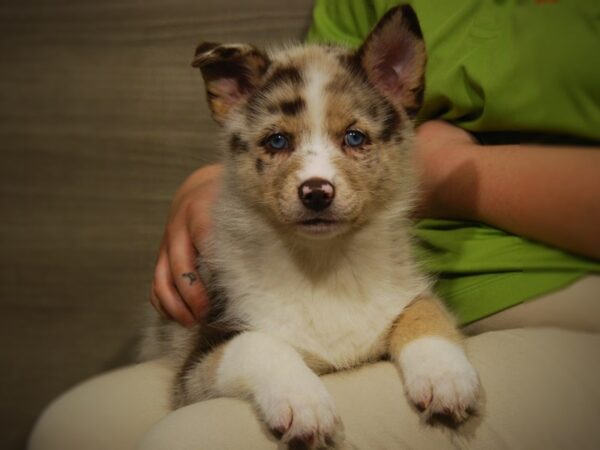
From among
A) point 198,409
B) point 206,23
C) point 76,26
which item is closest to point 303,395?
point 198,409

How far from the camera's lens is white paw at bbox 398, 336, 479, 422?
0.98m

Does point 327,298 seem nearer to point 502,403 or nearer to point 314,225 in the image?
point 314,225

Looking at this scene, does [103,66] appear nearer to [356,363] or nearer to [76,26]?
[76,26]

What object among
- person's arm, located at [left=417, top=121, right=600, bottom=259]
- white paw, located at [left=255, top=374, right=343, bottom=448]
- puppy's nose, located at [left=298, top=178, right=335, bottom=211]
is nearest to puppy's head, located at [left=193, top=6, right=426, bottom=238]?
puppy's nose, located at [left=298, top=178, right=335, bottom=211]

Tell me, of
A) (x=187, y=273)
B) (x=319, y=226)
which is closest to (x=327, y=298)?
(x=319, y=226)

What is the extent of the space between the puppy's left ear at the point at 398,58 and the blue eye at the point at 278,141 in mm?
272

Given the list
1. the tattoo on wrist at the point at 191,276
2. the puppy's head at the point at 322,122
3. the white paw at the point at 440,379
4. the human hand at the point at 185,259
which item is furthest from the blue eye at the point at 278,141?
the white paw at the point at 440,379

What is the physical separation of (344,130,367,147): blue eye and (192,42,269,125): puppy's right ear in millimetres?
276

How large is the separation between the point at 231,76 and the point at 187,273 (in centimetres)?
48

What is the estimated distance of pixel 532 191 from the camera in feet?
4.03

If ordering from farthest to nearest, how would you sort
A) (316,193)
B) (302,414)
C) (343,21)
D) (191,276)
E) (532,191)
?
(343,21), (191,276), (532,191), (316,193), (302,414)

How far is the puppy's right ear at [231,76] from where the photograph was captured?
52.3 inches

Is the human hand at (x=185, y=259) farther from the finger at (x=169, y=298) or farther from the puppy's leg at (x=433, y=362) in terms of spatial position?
the puppy's leg at (x=433, y=362)

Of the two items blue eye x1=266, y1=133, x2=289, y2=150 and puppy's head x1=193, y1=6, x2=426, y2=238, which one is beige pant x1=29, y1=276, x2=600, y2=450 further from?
blue eye x1=266, y1=133, x2=289, y2=150
